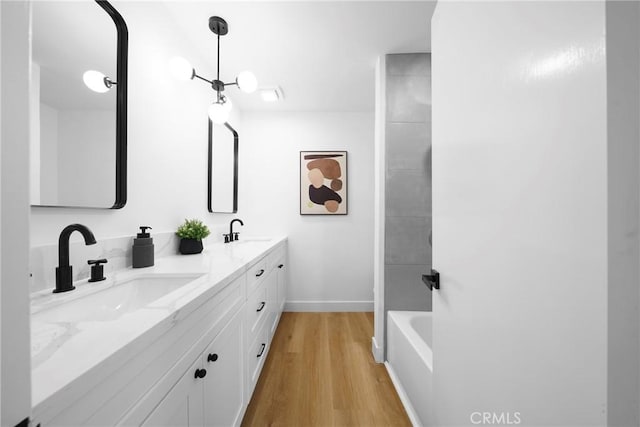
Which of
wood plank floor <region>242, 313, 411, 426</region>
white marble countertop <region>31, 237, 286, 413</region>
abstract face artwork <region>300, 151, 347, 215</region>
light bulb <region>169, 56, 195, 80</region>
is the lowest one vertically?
wood plank floor <region>242, 313, 411, 426</region>

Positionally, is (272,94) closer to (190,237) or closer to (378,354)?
(190,237)

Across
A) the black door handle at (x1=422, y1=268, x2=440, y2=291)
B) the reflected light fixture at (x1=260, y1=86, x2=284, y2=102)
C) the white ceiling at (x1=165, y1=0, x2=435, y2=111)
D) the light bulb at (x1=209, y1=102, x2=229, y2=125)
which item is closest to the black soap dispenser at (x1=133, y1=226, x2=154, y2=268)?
the light bulb at (x1=209, y1=102, x2=229, y2=125)

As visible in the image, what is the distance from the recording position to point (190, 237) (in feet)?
5.24

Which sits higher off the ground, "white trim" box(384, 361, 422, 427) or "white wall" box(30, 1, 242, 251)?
"white wall" box(30, 1, 242, 251)

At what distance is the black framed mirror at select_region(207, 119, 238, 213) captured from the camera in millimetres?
2170

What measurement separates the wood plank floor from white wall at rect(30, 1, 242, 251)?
4.10 feet

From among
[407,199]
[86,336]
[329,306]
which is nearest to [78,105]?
[86,336]

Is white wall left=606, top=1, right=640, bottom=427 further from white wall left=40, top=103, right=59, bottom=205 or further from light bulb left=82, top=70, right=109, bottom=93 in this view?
light bulb left=82, top=70, right=109, bottom=93

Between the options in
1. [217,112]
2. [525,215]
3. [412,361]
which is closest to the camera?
[525,215]

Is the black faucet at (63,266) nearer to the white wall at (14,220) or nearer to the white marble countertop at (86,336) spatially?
the white marble countertop at (86,336)

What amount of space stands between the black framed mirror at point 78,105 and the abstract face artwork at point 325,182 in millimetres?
1929

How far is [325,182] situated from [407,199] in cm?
123

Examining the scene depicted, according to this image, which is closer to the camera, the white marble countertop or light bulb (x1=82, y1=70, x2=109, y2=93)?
the white marble countertop

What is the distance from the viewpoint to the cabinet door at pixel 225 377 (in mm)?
879
